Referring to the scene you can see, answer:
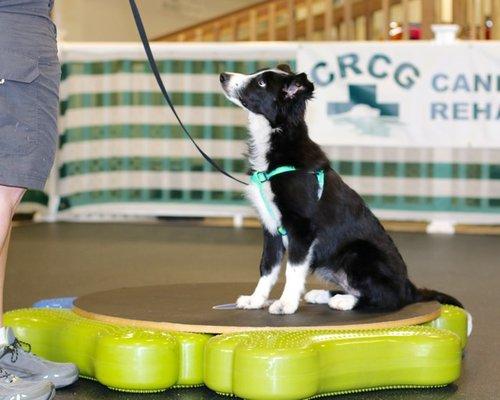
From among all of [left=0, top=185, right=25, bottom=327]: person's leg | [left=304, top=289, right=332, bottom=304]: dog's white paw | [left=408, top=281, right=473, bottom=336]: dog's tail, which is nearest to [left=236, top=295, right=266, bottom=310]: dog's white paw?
[left=304, top=289, right=332, bottom=304]: dog's white paw

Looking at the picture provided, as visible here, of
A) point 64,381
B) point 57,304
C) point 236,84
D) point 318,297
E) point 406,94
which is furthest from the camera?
point 406,94

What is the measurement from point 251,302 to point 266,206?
375mm

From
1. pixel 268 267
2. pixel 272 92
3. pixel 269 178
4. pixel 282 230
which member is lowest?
pixel 268 267

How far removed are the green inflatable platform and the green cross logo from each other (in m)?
4.77

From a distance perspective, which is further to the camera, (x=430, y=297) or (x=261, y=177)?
(x=430, y=297)

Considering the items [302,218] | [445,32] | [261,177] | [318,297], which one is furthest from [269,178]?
[445,32]

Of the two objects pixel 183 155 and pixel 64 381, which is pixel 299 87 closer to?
pixel 64 381

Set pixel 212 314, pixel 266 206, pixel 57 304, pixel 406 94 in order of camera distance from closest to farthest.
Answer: pixel 212 314 → pixel 266 206 → pixel 57 304 → pixel 406 94

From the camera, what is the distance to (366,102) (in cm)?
796

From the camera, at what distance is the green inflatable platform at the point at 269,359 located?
9.61ft

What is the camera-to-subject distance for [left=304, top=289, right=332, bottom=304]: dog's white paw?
3.83m

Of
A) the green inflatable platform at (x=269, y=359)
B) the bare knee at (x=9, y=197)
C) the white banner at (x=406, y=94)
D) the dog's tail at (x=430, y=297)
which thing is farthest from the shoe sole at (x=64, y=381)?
the white banner at (x=406, y=94)

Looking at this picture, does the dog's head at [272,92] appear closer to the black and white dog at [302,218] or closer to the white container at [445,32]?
the black and white dog at [302,218]

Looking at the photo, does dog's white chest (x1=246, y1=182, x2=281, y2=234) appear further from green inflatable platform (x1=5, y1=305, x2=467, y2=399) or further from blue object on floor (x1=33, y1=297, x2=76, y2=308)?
blue object on floor (x1=33, y1=297, x2=76, y2=308)
